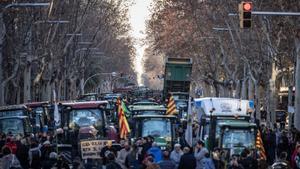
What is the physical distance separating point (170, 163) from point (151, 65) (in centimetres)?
17318

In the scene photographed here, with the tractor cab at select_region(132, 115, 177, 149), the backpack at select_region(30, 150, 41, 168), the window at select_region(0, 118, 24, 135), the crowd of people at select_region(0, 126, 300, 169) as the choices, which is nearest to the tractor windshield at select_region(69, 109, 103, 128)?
the tractor cab at select_region(132, 115, 177, 149)

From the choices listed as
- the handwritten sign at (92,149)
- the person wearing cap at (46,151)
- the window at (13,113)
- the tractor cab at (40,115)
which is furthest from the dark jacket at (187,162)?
the tractor cab at (40,115)

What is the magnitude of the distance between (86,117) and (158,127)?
8.06 ft

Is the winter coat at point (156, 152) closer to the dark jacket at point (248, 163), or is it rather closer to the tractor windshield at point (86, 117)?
the dark jacket at point (248, 163)

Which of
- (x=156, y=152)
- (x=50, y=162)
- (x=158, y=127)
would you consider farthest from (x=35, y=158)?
(x=158, y=127)

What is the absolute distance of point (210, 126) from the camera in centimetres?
3058

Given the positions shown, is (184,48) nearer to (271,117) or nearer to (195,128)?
(271,117)

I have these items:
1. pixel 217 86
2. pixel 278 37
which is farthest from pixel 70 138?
pixel 217 86

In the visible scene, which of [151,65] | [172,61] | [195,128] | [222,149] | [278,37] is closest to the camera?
[222,149]

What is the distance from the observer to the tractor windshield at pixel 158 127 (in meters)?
29.9

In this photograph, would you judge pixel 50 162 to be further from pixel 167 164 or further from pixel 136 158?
pixel 136 158

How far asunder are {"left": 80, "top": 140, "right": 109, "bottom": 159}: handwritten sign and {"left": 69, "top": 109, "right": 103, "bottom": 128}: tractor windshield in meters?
5.25

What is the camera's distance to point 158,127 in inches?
1182

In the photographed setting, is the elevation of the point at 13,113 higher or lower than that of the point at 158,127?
higher
